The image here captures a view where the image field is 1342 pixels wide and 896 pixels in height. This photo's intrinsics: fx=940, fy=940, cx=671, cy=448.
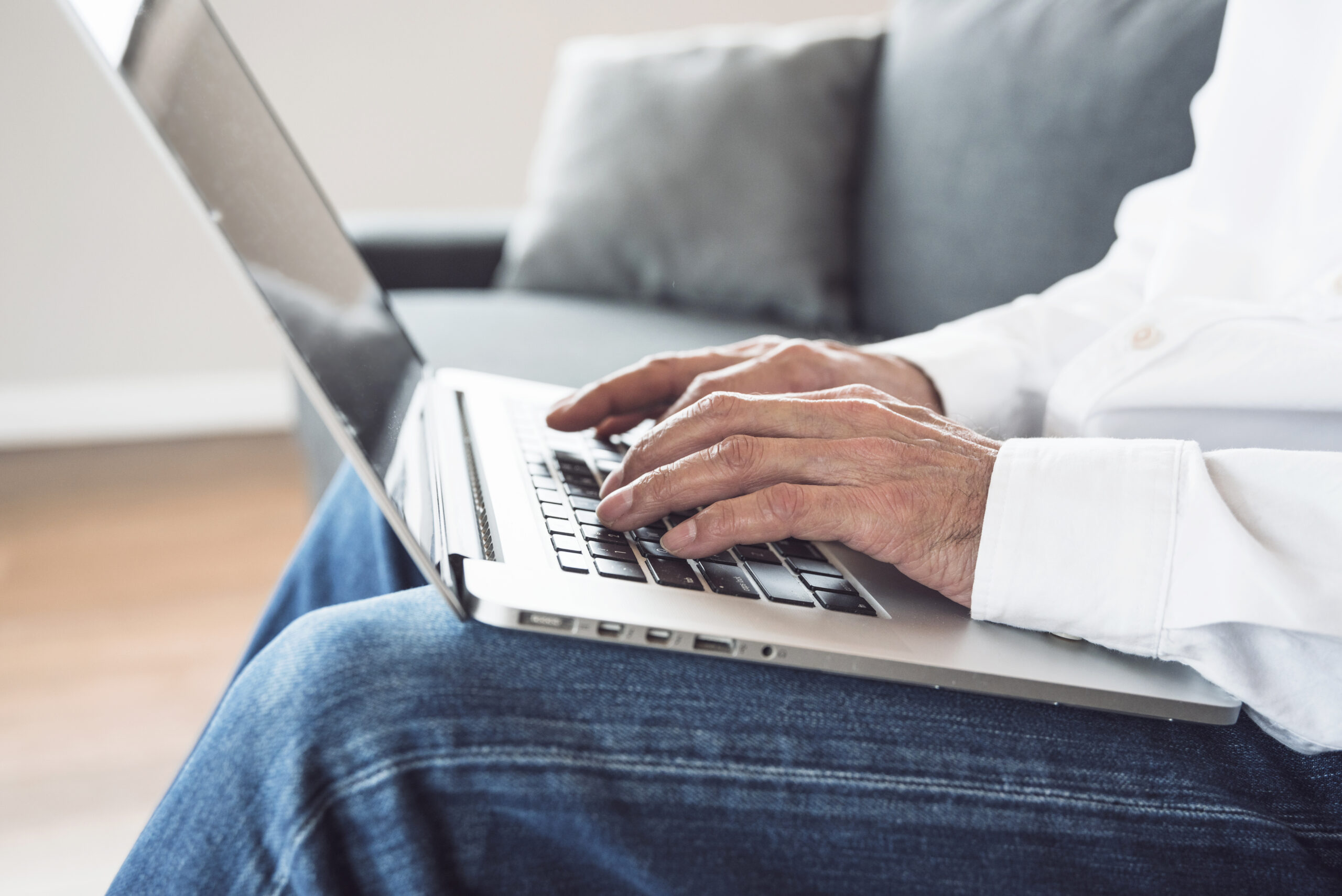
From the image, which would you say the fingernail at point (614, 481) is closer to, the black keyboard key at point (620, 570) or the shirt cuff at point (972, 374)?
the black keyboard key at point (620, 570)

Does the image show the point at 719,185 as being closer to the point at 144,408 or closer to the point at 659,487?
the point at 659,487

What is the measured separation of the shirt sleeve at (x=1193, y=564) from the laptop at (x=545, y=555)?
2 centimetres

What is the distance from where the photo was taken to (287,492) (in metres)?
2.08

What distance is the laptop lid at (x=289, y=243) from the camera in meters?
0.42

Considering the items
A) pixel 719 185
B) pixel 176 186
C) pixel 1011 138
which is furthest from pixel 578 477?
pixel 176 186

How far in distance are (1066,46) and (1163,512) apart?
835mm

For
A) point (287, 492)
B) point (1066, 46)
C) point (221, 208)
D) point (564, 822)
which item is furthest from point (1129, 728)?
point (287, 492)

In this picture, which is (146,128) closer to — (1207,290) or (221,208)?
(221,208)

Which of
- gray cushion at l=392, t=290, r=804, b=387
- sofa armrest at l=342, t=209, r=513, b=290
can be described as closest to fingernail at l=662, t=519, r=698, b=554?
gray cushion at l=392, t=290, r=804, b=387

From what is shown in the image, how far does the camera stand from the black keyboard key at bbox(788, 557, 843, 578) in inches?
19.4

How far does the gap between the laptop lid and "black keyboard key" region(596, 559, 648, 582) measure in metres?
0.06

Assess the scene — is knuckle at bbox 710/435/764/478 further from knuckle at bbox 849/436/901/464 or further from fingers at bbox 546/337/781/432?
fingers at bbox 546/337/781/432

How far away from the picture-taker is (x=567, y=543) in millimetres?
470

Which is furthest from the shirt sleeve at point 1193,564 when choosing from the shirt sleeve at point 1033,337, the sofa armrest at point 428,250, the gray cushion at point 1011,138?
the sofa armrest at point 428,250
